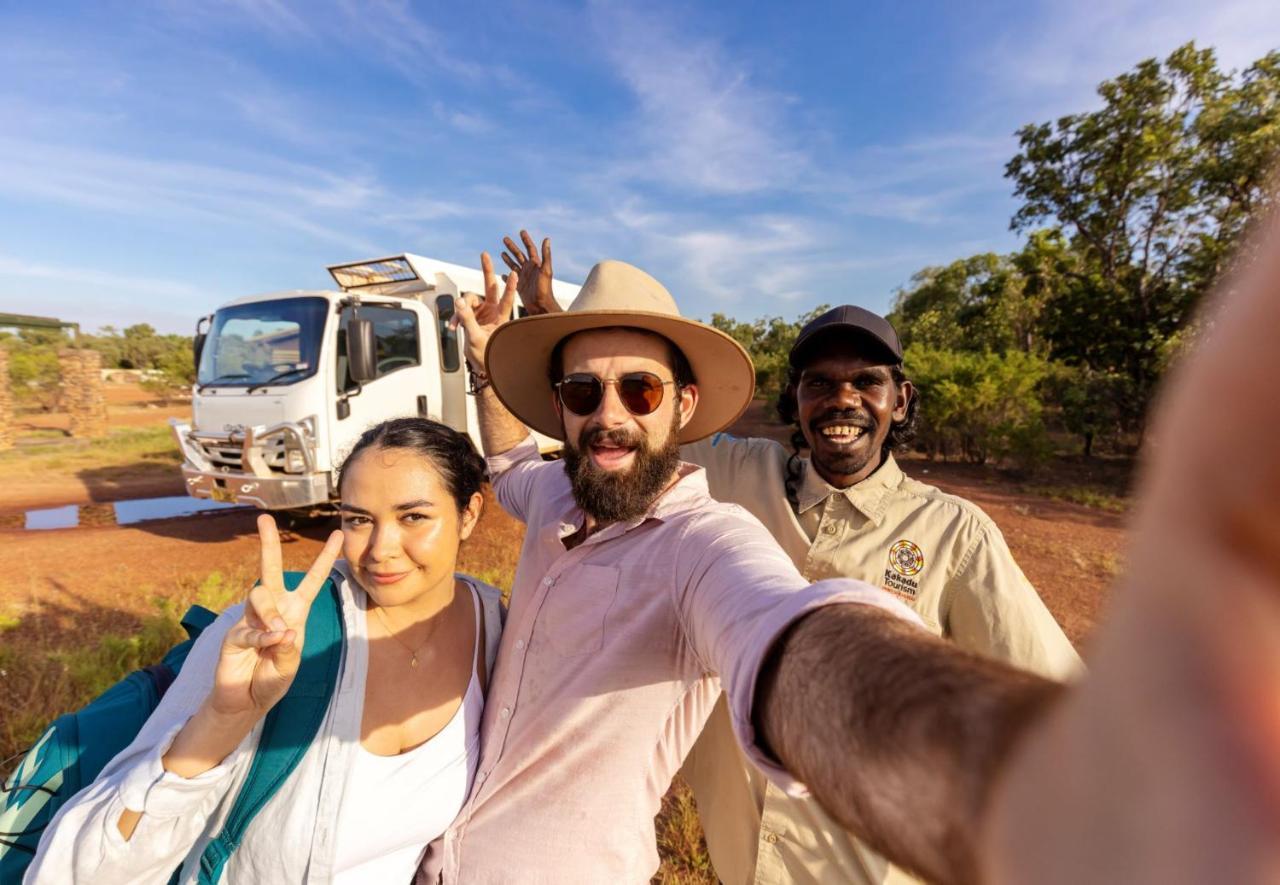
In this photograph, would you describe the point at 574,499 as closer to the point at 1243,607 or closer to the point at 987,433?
the point at 1243,607

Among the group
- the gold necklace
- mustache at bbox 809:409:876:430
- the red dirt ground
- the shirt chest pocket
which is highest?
mustache at bbox 809:409:876:430

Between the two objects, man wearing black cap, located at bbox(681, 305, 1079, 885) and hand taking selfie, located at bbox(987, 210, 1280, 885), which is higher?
hand taking selfie, located at bbox(987, 210, 1280, 885)

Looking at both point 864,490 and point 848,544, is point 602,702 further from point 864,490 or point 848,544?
point 864,490

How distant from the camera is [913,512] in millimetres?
1718

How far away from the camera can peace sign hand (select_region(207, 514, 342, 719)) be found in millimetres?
1072

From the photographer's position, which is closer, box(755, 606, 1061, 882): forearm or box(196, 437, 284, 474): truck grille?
box(755, 606, 1061, 882): forearm

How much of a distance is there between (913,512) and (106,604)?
5477mm

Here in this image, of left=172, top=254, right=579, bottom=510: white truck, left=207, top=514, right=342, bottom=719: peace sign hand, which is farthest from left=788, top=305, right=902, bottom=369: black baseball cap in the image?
left=172, top=254, right=579, bottom=510: white truck

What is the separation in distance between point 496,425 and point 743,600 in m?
1.66

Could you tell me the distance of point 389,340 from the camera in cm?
619

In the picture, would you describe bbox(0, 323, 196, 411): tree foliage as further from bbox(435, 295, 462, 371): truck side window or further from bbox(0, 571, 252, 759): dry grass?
bbox(0, 571, 252, 759): dry grass

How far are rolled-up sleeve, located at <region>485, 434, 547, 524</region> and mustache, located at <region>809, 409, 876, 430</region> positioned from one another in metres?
0.99

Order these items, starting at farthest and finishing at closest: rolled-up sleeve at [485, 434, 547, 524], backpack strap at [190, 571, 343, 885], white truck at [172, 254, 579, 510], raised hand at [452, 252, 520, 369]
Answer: white truck at [172, 254, 579, 510] → raised hand at [452, 252, 520, 369] → rolled-up sleeve at [485, 434, 547, 524] → backpack strap at [190, 571, 343, 885]

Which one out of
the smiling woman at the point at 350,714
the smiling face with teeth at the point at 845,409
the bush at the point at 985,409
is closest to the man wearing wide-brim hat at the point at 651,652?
the smiling woman at the point at 350,714
